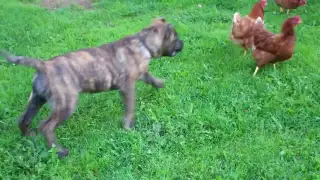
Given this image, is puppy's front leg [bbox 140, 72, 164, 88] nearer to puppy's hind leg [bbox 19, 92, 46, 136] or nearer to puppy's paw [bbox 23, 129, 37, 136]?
puppy's hind leg [bbox 19, 92, 46, 136]

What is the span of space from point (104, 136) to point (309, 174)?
234 centimetres

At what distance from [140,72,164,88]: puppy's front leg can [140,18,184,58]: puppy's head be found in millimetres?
334

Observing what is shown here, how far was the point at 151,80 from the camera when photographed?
575 centimetres

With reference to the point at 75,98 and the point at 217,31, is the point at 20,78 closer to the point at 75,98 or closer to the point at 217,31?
the point at 75,98

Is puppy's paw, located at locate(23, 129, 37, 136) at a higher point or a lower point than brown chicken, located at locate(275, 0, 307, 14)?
lower

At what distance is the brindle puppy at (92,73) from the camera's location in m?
4.62

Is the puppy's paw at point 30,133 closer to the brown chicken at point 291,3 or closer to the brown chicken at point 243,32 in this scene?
the brown chicken at point 243,32

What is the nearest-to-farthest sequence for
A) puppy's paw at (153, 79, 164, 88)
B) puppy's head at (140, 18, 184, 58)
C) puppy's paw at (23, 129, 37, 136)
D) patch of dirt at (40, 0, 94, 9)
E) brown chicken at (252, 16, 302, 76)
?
1. puppy's paw at (23, 129, 37, 136)
2. puppy's head at (140, 18, 184, 58)
3. puppy's paw at (153, 79, 164, 88)
4. brown chicken at (252, 16, 302, 76)
5. patch of dirt at (40, 0, 94, 9)

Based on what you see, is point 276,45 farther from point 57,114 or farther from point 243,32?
point 57,114

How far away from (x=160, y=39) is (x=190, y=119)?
108cm

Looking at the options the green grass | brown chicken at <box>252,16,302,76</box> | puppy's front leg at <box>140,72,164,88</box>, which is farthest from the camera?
brown chicken at <box>252,16,302,76</box>

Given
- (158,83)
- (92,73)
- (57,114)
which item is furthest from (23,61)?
(158,83)

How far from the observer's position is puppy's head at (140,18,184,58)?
5363 millimetres

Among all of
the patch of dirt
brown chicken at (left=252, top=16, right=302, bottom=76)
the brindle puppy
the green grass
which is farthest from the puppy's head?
the patch of dirt
